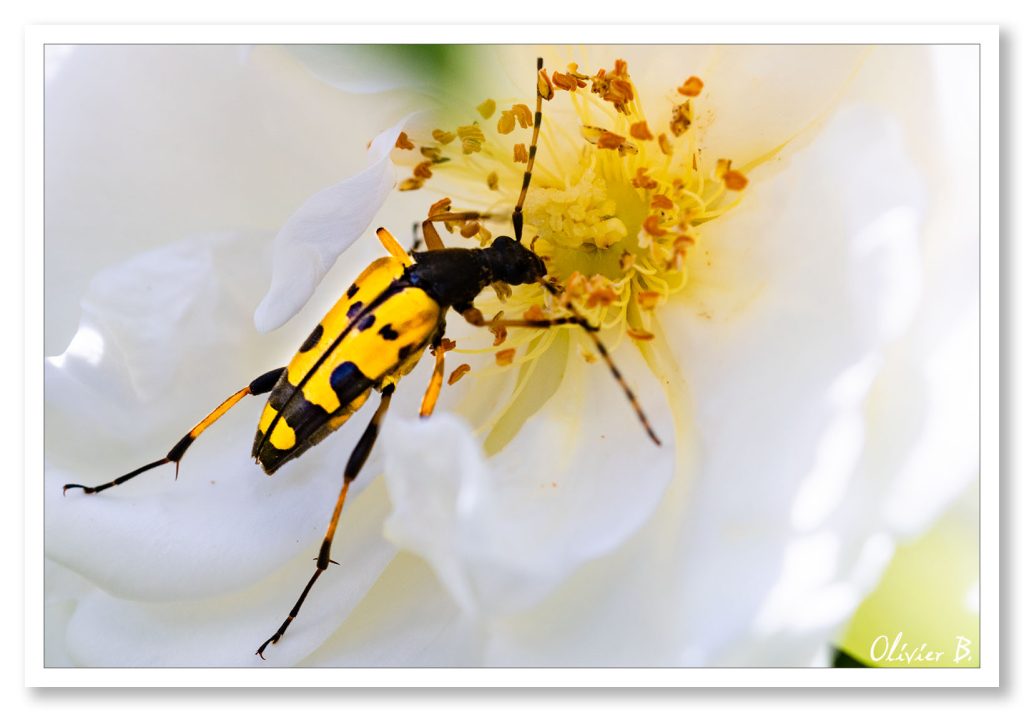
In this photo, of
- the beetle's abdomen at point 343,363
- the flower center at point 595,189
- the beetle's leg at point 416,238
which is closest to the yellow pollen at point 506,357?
the flower center at point 595,189

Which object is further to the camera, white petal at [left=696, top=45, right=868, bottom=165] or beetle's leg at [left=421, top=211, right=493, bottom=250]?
beetle's leg at [left=421, top=211, right=493, bottom=250]

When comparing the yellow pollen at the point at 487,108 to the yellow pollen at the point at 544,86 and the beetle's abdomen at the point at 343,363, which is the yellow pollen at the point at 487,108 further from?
the beetle's abdomen at the point at 343,363

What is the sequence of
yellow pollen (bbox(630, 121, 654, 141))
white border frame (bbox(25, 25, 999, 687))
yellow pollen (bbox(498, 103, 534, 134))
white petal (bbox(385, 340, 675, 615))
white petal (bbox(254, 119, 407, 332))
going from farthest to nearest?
yellow pollen (bbox(498, 103, 534, 134)) < yellow pollen (bbox(630, 121, 654, 141)) < white petal (bbox(254, 119, 407, 332)) < white border frame (bbox(25, 25, 999, 687)) < white petal (bbox(385, 340, 675, 615))

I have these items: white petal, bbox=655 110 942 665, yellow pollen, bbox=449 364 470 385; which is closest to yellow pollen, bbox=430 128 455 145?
yellow pollen, bbox=449 364 470 385

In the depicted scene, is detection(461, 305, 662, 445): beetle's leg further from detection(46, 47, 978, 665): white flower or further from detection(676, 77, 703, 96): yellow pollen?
detection(676, 77, 703, 96): yellow pollen
